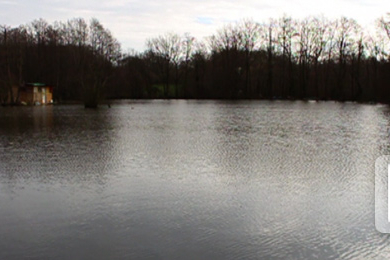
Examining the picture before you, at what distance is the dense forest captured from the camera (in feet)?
236

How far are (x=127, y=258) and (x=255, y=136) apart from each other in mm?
12275

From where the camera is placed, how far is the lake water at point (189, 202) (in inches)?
185

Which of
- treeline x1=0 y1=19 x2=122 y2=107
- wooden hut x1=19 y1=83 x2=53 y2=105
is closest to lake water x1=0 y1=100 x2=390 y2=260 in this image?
wooden hut x1=19 y1=83 x2=53 y2=105

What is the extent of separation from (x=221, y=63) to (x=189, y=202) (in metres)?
75.1

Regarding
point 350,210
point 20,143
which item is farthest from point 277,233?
point 20,143

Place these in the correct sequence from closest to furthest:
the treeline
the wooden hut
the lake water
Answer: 1. the lake water
2. the wooden hut
3. the treeline

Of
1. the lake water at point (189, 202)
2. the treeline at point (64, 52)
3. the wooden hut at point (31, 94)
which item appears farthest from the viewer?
the treeline at point (64, 52)

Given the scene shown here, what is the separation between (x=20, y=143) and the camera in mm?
13867

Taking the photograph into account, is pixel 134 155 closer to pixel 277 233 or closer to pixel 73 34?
pixel 277 233

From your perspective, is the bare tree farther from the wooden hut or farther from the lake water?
the lake water

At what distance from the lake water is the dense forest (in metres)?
58.2

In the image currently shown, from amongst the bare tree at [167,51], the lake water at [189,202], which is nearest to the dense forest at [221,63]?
the bare tree at [167,51]

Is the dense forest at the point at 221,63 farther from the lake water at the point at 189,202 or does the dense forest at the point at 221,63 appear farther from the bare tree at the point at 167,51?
the lake water at the point at 189,202

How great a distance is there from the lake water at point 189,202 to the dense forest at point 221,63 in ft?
191
